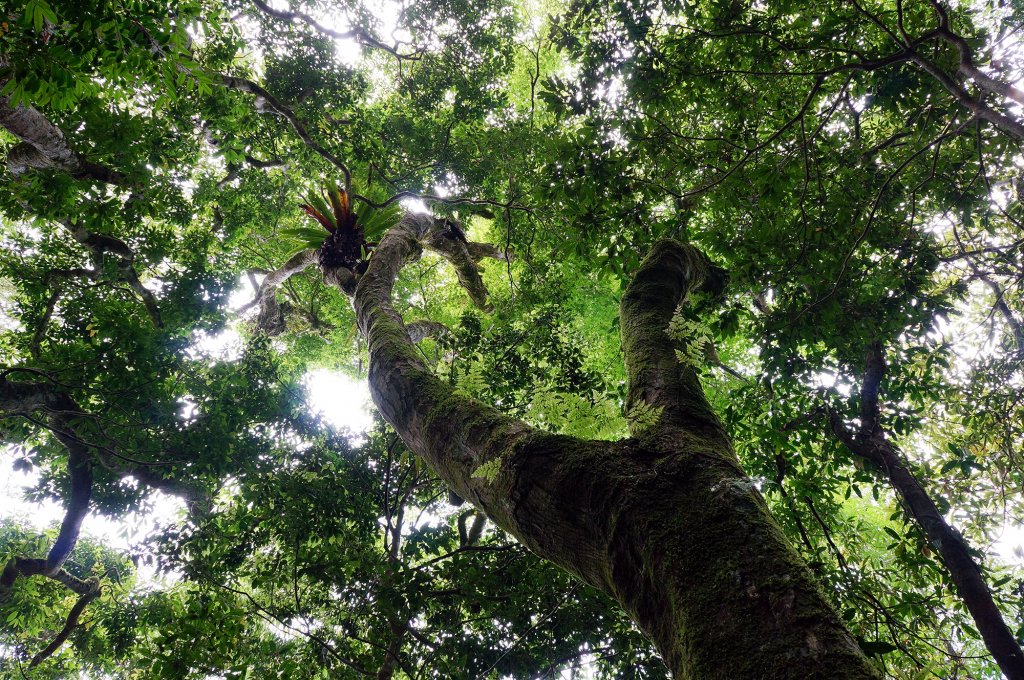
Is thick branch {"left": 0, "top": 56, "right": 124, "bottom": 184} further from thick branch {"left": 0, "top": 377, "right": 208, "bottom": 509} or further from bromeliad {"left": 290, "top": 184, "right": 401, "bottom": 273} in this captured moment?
thick branch {"left": 0, "top": 377, "right": 208, "bottom": 509}

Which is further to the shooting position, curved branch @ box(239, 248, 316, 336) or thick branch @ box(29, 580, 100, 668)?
thick branch @ box(29, 580, 100, 668)

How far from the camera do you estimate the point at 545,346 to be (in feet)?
18.2

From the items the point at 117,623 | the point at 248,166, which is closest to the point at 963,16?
the point at 248,166

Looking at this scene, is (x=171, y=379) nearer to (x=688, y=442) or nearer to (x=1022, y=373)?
(x=688, y=442)

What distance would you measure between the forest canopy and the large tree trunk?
1cm

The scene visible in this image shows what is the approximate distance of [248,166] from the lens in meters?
8.91

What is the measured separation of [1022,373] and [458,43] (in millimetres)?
8549

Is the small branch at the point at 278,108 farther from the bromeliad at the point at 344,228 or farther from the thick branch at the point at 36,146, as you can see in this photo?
the thick branch at the point at 36,146

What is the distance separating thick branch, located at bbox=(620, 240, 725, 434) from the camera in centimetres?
212

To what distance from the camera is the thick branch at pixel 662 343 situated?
2125mm

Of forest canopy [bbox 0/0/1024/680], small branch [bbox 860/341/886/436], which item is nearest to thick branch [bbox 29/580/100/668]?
forest canopy [bbox 0/0/1024/680]

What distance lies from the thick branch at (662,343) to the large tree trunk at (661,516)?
1 cm

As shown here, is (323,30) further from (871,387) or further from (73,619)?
(73,619)

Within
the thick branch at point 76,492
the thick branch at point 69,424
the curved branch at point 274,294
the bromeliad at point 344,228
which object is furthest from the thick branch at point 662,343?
the thick branch at point 76,492
